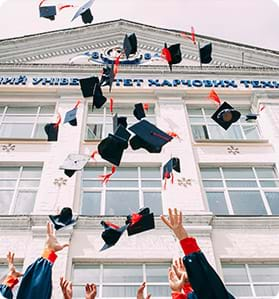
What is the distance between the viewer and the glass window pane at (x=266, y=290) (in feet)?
26.2

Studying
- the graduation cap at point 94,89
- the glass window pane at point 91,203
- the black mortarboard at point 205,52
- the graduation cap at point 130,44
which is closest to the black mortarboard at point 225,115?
the black mortarboard at point 205,52

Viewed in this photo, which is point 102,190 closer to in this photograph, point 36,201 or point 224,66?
point 36,201

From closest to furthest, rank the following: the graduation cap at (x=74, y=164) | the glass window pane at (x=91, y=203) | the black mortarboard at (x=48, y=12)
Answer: the graduation cap at (x=74, y=164) < the glass window pane at (x=91, y=203) < the black mortarboard at (x=48, y=12)

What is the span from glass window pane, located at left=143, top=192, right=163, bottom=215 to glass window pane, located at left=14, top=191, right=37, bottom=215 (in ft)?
8.71

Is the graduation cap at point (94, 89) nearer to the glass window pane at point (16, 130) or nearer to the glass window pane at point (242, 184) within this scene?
the glass window pane at point (16, 130)

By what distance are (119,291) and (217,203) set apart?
3369mm

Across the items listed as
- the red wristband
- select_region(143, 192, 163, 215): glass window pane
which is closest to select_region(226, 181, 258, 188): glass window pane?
select_region(143, 192, 163, 215): glass window pane

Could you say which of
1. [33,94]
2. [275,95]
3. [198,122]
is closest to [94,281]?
[198,122]

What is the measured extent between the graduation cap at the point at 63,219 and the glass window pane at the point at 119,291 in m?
1.44

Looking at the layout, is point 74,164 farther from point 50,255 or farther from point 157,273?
point 50,255

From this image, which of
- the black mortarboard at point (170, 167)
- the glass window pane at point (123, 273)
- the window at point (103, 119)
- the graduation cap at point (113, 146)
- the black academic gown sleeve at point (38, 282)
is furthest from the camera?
the window at point (103, 119)

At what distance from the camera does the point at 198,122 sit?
41.9 ft

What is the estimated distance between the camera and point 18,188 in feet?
33.3

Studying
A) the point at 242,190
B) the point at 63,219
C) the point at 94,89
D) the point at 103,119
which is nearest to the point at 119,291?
the point at 63,219
